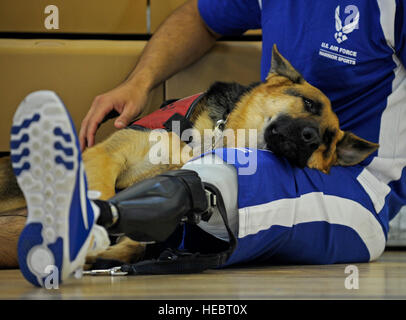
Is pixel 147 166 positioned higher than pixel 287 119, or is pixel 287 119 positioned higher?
pixel 287 119

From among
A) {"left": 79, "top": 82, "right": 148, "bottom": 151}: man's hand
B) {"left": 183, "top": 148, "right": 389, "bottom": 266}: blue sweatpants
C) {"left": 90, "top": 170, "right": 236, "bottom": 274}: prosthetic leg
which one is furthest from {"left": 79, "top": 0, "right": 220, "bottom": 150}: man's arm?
{"left": 90, "top": 170, "right": 236, "bottom": 274}: prosthetic leg

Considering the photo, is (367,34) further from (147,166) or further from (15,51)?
(15,51)

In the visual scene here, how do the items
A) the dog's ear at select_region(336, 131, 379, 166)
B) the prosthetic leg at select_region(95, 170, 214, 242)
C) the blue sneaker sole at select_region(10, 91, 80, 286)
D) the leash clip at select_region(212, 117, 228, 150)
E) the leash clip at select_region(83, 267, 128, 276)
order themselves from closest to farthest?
the blue sneaker sole at select_region(10, 91, 80, 286) → the prosthetic leg at select_region(95, 170, 214, 242) → the leash clip at select_region(83, 267, 128, 276) → the dog's ear at select_region(336, 131, 379, 166) → the leash clip at select_region(212, 117, 228, 150)

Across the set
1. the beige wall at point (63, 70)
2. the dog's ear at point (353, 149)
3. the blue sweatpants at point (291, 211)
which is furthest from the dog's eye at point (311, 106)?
the beige wall at point (63, 70)

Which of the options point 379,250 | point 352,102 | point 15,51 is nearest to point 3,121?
point 15,51

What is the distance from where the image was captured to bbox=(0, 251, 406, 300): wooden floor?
1.05 meters

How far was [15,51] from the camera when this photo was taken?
2283 millimetres

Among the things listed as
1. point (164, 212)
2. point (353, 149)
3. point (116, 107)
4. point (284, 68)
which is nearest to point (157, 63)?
point (116, 107)

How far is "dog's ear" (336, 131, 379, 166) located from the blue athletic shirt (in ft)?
0.13

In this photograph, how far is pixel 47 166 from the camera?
3.27 feet

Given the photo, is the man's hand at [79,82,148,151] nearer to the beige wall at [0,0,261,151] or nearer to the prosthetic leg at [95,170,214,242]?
the beige wall at [0,0,261,151]

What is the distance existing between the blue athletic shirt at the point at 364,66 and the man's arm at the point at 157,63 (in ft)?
1.60
